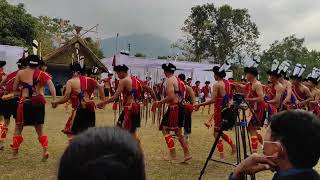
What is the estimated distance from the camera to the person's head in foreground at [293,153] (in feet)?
7.52

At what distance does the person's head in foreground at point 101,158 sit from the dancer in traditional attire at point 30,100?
23.0 feet

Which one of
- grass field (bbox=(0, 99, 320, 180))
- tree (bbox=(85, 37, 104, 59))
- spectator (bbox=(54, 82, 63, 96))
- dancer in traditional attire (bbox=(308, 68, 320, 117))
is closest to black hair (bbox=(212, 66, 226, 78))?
grass field (bbox=(0, 99, 320, 180))

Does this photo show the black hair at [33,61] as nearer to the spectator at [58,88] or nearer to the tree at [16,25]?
the spectator at [58,88]

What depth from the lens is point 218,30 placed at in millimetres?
40406

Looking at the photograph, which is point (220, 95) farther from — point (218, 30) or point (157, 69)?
point (218, 30)

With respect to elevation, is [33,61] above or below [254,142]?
above

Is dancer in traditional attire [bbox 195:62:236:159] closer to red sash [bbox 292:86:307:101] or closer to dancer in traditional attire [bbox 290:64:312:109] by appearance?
dancer in traditional attire [bbox 290:64:312:109]

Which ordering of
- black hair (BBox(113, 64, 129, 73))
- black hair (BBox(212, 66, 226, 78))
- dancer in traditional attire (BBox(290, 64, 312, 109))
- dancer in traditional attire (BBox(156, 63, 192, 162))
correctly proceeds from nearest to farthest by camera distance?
black hair (BBox(113, 64, 129, 73)) → dancer in traditional attire (BBox(156, 63, 192, 162)) → black hair (BBox(212, 66, 226, 78)) → dancer in traditional attire (BBox(290, 64, 312, 109))

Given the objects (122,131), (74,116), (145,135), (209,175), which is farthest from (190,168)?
(122,131)

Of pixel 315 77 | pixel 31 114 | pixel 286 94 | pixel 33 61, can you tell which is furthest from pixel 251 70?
pixel 315 77

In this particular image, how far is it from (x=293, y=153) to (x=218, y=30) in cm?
3873

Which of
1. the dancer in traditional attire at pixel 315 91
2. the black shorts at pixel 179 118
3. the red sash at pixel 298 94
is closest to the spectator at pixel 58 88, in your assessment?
the dancer in traditional attire at pixel 315 91

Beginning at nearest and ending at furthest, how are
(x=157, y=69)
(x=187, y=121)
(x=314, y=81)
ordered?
(x=187, y=121)
(x=314, y=81)
(x=157, y=69)

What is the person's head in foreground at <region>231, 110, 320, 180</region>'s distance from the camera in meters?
2.29
